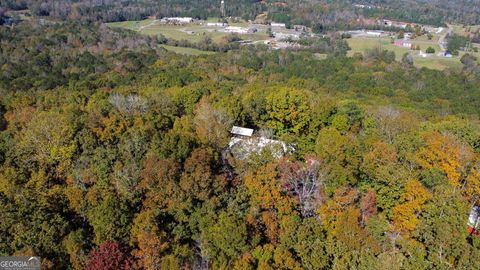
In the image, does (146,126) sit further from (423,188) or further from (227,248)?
(423,188)

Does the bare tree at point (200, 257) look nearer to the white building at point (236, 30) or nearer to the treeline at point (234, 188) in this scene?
the treeline at point (234, 188)

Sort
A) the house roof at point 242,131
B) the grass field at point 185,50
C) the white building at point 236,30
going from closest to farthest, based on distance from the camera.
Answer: the house roof at point 242,131
the grass field at point 185,50
the white building at point 236,30

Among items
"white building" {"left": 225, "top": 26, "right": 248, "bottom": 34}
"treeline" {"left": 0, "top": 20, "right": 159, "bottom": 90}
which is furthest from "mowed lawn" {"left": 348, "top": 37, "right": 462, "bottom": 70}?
"treeline" {"left": 0, "top": 20, "right": 159, "bottom": 90}

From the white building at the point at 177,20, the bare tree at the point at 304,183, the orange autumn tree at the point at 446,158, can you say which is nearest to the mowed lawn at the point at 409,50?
the white building at the point at 177,20

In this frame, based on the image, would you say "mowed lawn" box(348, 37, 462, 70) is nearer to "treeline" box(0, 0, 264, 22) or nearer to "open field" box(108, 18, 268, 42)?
"open field" box(108, 18, 268, 42)

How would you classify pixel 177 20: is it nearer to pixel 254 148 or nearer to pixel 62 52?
pixel 62 52

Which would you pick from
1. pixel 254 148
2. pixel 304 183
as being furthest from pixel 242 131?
pixel 304 183
